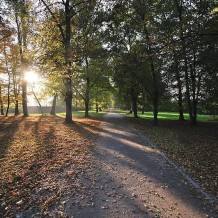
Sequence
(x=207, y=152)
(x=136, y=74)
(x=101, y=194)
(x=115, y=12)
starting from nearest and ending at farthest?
1. (x=101, y=194)
2. (x=207, y=152)
3. (x=115, y=12)
4. (x=136, y=74)

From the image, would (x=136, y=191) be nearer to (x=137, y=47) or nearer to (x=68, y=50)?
(x=68, y=50)

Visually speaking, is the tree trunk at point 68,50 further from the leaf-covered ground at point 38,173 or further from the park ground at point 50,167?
the leaf-covered ground at point 38,173

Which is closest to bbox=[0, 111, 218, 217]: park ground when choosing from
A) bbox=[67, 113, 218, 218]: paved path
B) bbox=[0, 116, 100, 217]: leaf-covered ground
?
bbox=[0, 116, 100, 217]: leaf-covered ground

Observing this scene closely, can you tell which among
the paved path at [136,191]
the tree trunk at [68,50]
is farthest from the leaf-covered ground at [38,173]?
the tree trunk at [68,50]

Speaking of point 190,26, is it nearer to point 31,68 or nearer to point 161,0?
point 161,0

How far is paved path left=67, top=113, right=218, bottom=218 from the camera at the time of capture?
4.03 meters

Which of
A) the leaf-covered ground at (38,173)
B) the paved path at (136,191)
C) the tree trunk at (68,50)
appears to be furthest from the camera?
the tree trunk at (68,50)

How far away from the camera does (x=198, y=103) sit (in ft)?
59.7

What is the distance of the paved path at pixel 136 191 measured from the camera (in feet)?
13.2

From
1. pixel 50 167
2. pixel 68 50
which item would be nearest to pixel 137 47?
pixel 68 50

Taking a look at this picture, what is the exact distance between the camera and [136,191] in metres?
4.88

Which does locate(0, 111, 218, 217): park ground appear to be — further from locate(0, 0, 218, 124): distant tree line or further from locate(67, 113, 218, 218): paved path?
locate(0, 0, 218, 124): distant tree line

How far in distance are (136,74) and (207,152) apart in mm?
10467

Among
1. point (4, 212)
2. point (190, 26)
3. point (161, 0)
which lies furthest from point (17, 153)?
point (161, 0)
